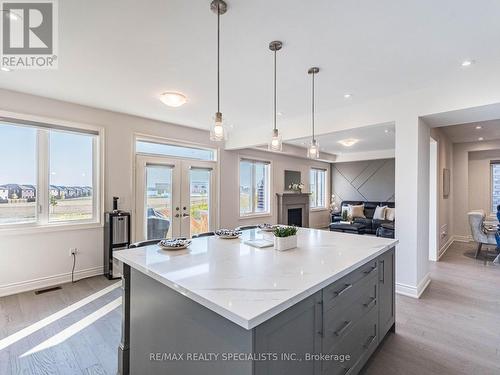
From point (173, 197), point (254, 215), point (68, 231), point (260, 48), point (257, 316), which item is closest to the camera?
point (257, 316)

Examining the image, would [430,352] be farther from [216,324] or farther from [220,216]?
[220,216]

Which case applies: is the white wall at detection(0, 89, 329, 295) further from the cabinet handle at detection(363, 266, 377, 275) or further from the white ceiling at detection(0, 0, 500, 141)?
the cabinet handle at detection(363, 266, 377, 275)

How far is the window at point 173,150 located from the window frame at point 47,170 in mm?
695

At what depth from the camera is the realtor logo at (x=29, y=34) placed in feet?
6.07

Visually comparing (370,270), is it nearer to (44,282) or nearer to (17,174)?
(44,282)

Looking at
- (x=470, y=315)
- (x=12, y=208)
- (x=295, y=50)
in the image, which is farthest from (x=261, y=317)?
(x=12, y=208)

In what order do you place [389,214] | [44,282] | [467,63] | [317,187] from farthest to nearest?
[317,187] < [389,214] < [44,282] < [467,63]

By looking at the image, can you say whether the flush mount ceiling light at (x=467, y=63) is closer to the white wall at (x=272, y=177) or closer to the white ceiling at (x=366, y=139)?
the white ceiling at (x=366, y=139)

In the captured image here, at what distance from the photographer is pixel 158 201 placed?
4754 mm

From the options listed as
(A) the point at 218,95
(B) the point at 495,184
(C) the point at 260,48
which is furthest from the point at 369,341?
(B) the point at 495,184

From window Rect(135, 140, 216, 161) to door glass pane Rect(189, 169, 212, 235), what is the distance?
1.08 ft

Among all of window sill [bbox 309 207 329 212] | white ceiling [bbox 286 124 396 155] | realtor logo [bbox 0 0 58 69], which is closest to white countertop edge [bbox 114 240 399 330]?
realtor logo [bbox 0 0 58 69]

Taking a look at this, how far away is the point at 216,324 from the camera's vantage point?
1134 millimetres

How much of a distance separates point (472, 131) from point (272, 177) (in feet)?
14.8
